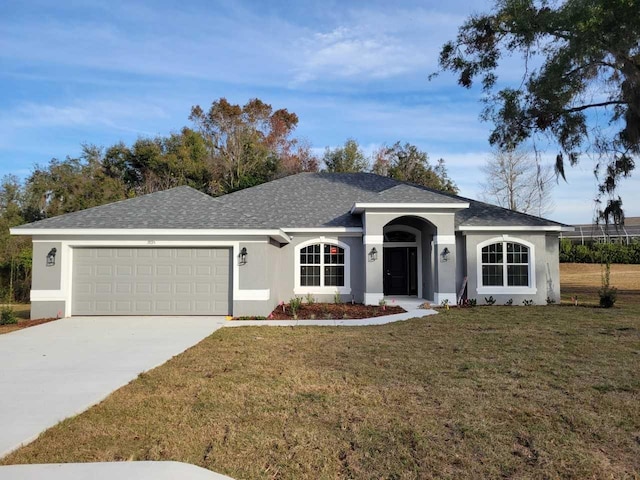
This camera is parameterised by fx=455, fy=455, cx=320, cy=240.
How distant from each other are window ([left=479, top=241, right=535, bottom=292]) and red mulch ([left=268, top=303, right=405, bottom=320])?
13.4 feet

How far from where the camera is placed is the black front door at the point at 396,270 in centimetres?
1834

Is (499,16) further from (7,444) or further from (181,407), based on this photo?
(7,444)

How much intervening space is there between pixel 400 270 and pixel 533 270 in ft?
16.0

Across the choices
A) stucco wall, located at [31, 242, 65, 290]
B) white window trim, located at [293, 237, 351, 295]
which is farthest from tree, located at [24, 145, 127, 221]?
white window trim, located at [293, 237, 351, 295]

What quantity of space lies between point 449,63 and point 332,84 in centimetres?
593

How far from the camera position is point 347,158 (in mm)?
37562

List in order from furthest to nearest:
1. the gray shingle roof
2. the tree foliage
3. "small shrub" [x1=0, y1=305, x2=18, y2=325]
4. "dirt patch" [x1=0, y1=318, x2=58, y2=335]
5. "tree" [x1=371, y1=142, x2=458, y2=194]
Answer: "tree" [x1=371, y1=142, x2=458, y2=194]
the tree foliage
the gray shingle roof
"small shrub" [x1=0, y1=305, x2=18, y2=325]
"dirt patch" [x1=0, y1=318, x2=58, y2=335]

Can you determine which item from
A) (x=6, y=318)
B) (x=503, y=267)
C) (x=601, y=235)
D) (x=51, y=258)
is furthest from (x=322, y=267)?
(x=601, y=235)

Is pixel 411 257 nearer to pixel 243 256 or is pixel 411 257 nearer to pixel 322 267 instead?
pixel 322 267

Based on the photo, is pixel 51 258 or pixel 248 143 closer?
pixel 51 258

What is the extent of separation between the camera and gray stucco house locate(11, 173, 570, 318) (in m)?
13.3

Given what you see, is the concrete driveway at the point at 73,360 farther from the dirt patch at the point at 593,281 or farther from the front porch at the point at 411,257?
the dirt patch at the point at 593,281

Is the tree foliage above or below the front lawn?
above

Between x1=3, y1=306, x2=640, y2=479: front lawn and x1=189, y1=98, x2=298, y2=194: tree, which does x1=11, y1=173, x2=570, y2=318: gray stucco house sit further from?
x1=189, y1=98, x2=298, y2=194: tree
